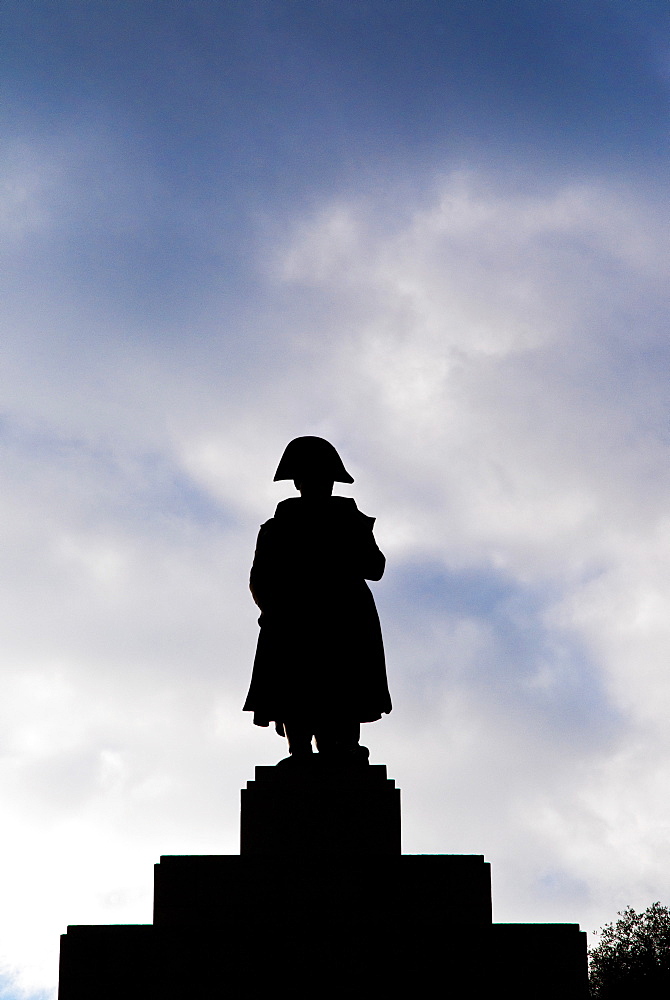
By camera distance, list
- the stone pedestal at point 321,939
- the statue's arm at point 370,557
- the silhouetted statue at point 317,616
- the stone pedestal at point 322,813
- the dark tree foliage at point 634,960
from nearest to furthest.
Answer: the stone pedestal at point 321,939 → the stone pedestal at point 322,813 → the silhouetted statue at point 317,616 → the statue's arm at point 370,557 → the dark tree foliage at point 634,960

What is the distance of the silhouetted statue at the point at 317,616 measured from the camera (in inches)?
450

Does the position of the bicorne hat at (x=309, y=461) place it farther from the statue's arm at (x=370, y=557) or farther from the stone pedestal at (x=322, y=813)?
the stone pedestal at (x=322, y=813)

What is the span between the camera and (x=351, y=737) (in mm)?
11391

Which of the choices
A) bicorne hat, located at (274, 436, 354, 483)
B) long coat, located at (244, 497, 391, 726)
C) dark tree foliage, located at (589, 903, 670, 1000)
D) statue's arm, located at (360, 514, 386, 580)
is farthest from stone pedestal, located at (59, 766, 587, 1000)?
dark tree foliage, located at (589, 903, 670, 1000)

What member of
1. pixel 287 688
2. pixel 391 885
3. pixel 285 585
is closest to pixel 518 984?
pixel 391 885

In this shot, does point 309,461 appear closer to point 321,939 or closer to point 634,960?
point 321,939

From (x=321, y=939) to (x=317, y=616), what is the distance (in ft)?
10.3

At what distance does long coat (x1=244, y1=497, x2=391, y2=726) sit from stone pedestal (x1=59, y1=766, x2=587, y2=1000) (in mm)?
1619

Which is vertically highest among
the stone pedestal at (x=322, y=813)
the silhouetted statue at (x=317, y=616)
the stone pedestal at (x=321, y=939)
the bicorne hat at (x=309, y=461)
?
the bicorne hat at (x=309, y=461)

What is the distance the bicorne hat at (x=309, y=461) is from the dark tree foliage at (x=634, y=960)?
23.9 m

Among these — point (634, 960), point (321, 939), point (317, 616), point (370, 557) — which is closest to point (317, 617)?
point (317, 616)

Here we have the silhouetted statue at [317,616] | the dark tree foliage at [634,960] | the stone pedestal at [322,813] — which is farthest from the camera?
the dark tree foliage at [634,960]

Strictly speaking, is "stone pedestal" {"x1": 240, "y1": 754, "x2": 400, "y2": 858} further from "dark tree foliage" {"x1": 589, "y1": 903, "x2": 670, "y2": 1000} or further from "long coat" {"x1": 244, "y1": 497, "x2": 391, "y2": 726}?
"dark tree foliage" {"x1": 589, "y1": 903, "x2": 670, "y2": 1000}

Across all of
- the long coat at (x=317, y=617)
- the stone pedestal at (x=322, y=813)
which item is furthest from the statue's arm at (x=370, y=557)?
the stone pedestal at (x=322, y=813)
